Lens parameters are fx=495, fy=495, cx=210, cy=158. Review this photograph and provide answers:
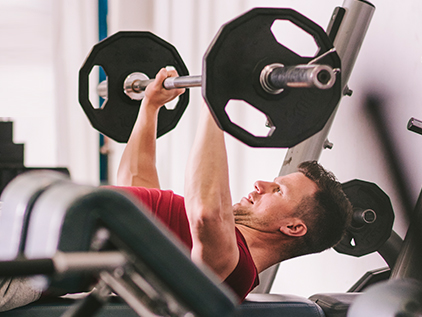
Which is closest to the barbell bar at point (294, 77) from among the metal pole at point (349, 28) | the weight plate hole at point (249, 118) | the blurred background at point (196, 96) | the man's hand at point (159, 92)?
the man's hand at point (159, 92)

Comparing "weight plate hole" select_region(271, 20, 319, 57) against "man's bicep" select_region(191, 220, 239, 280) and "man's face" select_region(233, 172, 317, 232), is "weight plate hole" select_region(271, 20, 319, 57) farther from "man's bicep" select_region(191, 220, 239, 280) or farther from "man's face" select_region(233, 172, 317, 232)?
"man's bicep" select_region(191, 220, 239, 280)

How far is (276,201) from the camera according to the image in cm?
144

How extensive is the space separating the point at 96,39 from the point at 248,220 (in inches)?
87.4

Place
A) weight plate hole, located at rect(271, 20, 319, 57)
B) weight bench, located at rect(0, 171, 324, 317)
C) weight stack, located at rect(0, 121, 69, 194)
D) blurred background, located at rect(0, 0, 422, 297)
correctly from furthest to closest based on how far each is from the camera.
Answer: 1. weight stack, located at rect(0, 121, 69, 194)
2. weight plate hole, located at rect(271, 20, 319, 57)
3. blurred background, located at rect(0, 0, 422, 297)
4. weight bench, located at rect(0, 171, 324, 317)

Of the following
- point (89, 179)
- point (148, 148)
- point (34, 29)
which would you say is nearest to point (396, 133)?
point (148, 148)

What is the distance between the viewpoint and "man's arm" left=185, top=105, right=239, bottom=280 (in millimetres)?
1121

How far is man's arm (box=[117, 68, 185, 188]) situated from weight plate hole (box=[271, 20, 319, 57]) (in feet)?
2.20

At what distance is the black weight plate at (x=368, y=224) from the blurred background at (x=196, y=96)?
173 millimetres

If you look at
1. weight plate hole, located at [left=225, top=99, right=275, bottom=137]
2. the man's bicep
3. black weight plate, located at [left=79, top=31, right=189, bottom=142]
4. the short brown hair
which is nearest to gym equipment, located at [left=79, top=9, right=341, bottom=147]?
the man's bicep

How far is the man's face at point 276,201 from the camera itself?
1425 millimetres

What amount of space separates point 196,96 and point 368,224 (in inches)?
66.4

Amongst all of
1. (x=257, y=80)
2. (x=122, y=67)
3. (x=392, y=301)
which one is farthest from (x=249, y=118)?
(x=392, y=301)

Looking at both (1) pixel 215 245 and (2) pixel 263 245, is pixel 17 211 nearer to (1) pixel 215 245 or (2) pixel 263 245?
(1) pixel 215 245

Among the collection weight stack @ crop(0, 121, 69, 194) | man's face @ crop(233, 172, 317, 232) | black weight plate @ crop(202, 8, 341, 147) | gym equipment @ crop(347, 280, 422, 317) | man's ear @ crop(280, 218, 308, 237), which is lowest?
weight stack @ crop(0, 121, 69, 194)
